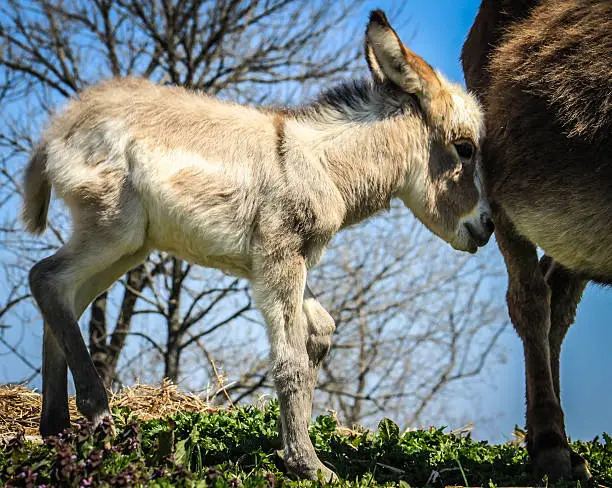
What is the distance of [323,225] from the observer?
4.01 m

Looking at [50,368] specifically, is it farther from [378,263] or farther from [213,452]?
[378,263]

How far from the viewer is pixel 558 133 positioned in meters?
4.65

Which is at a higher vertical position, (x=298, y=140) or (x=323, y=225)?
(x=298, y=140)

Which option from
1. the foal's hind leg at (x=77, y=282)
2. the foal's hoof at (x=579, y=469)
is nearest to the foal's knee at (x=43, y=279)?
the foal's hind leg at (x=77, y=282)

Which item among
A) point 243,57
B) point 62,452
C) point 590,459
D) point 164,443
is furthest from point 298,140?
point 243,57

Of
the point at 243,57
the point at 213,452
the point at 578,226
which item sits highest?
the point at 243,57

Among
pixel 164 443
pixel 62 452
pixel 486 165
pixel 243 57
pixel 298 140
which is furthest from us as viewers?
pixel 243 57

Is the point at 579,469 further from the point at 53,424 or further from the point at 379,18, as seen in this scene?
the point at 53,424

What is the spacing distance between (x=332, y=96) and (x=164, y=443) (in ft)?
6.94

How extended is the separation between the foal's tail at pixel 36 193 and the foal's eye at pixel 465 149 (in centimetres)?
230

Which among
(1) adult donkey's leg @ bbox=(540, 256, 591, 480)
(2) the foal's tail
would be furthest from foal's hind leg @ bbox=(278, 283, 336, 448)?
(1) adult donkey's leg @ bbox=(540, 256, 591, 480)

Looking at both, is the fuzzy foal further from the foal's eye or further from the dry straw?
the dry straw

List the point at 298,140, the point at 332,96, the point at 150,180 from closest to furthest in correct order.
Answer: the point at 150,180, the point at 298,140, the point at 332,96

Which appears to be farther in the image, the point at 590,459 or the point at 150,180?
the point at 590,459
